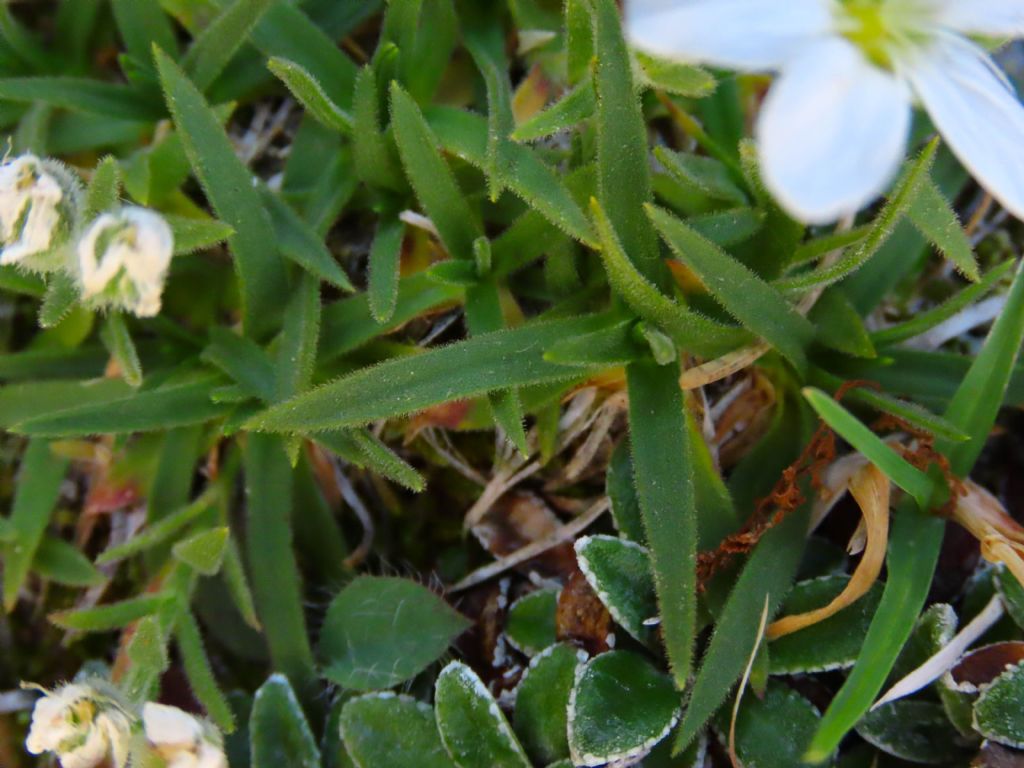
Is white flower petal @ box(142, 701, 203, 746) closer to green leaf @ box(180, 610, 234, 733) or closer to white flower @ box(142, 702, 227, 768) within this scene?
white flower @ box(142, 702, 227, 768)

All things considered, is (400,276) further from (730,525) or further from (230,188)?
(730,525)

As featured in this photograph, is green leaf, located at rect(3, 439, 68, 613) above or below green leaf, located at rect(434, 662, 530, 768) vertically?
above

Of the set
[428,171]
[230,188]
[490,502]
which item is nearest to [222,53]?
[230,188]

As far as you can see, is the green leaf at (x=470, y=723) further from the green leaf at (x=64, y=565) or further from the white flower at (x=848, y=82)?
the white flower at (x=848, y=82)

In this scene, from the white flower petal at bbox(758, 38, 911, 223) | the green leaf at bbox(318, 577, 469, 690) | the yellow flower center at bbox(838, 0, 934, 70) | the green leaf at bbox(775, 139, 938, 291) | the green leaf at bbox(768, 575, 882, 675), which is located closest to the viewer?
the white flower petal at bbox(758, 38, 911, 223)

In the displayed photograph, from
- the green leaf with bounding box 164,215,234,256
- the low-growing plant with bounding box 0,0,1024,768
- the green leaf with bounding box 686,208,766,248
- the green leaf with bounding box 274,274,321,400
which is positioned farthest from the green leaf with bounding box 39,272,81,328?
the green leaf with bounding box 686,208,766,248

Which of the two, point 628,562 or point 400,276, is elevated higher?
point 400,276
